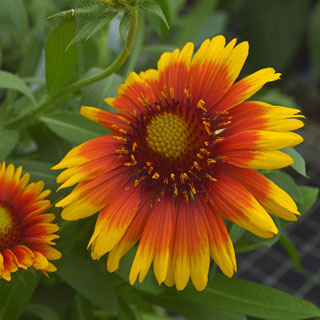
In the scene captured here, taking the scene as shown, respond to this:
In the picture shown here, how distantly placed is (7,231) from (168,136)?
0.40 ft

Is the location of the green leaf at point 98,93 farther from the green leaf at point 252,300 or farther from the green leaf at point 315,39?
the green leaf at point 315,39

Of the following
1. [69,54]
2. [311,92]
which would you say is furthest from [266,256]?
[69,54]

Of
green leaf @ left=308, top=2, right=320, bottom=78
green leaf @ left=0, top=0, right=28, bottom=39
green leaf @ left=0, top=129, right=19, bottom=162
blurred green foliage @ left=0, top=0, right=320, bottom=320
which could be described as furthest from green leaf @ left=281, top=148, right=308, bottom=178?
green leaf @ left=308, top=2, right=320, bottom=78

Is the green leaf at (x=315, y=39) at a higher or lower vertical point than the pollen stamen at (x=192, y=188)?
lower

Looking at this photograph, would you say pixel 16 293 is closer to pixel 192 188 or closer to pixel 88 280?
pixel 88 280

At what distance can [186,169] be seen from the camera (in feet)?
1.26

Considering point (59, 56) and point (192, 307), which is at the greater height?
point (59, 56)

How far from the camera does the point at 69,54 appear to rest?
45 cm

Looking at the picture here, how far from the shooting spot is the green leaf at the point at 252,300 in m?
0.43

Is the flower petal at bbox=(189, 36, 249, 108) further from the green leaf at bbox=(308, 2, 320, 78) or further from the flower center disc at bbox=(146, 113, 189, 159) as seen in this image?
the green leaf at bbox=(308, 2, 320, 78)

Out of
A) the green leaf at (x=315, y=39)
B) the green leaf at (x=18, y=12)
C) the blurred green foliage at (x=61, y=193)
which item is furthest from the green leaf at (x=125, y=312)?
the green leaf at (x=315, y=39)

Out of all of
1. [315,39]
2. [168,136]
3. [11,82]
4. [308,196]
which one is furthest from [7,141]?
[315,39]

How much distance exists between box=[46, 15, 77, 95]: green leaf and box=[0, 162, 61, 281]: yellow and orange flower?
101mm

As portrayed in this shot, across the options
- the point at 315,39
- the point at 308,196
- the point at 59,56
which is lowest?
the point at 315,39
